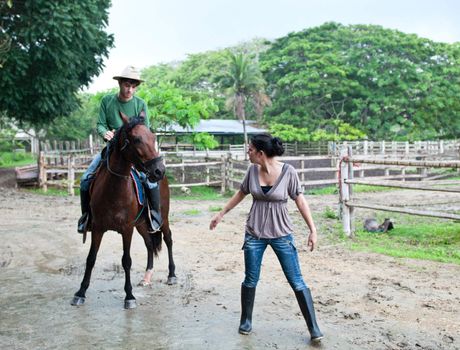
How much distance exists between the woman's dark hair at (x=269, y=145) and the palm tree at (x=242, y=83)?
40654mm

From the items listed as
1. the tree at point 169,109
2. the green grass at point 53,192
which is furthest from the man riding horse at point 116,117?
the tree at point 169,109

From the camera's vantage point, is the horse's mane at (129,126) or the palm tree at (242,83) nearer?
the horse's mane at (129,126)

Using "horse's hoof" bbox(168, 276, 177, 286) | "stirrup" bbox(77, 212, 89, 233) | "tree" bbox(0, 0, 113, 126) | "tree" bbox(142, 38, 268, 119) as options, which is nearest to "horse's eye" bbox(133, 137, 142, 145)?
"stirrup" bbox(77, 212, 89, 233)

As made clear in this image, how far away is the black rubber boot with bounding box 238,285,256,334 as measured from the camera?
180 inches

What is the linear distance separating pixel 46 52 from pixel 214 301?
577 inches

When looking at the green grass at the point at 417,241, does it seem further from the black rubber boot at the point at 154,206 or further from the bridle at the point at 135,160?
the bridle at the point at 135,160

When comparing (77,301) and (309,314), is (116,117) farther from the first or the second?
(309,314)

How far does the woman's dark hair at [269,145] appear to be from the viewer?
4.40 m

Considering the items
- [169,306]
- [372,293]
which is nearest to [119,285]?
[169,306]

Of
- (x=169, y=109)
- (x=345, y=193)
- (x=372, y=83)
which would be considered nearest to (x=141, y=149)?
(x=345, y=193)

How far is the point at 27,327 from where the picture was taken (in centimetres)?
480

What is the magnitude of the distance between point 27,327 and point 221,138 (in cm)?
4353

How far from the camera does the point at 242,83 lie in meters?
47.0

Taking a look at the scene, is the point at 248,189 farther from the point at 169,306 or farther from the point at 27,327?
the point at 27,327
